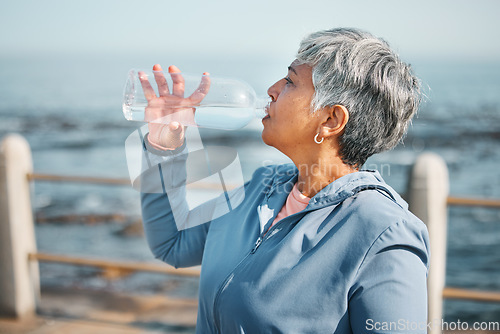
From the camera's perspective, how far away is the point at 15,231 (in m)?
3.67

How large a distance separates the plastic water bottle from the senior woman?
0.19 feet

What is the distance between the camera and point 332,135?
149 cm

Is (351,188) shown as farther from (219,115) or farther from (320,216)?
(219,115)

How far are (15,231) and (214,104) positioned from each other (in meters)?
2.52

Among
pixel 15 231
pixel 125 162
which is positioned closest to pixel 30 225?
pixel 15 231

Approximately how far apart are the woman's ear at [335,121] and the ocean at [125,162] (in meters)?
0.25

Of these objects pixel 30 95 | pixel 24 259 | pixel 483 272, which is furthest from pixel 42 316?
pixel 30 95

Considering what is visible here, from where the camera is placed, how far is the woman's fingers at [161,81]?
1.56 meters

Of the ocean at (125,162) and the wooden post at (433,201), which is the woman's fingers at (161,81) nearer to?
the ocean at (125,162)

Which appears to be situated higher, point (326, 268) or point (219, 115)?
point (219, 115)

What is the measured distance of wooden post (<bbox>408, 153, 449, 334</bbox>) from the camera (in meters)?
2.80

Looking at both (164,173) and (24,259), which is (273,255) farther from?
(24,259)

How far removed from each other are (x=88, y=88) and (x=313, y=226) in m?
55.5

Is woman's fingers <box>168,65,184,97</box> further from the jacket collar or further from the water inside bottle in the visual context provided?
the jacket collar
